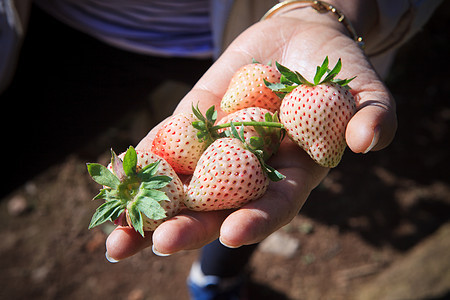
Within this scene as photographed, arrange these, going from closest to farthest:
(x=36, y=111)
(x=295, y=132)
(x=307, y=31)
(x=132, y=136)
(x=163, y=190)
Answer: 1. (x=163, y=190)
2. (x=295, y=132)
3. (x=307, y=31)
4. (x=36, y=111)
5. (x=132, y=136)

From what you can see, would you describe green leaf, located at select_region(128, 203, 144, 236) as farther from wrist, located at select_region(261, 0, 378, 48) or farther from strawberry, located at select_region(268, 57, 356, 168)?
wrist, located at select_region(261, 0, 378, 48)

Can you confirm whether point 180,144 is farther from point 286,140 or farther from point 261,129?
point 286,140

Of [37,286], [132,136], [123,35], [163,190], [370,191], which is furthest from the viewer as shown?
[132,136]

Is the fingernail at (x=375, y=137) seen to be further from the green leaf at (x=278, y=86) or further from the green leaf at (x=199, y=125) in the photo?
the green leaf at (x=199, y=125)

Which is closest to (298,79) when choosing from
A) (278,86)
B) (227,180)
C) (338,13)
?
(278,86)

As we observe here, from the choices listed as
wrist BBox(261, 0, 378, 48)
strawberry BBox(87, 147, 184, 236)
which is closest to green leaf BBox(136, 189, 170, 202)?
strawberry BBox(87, 147, 184, 236)

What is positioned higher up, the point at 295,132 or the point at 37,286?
the point at 295,132

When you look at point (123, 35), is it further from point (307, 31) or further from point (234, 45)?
point (307, 31)

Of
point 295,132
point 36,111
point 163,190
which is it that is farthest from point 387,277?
point 36,111
